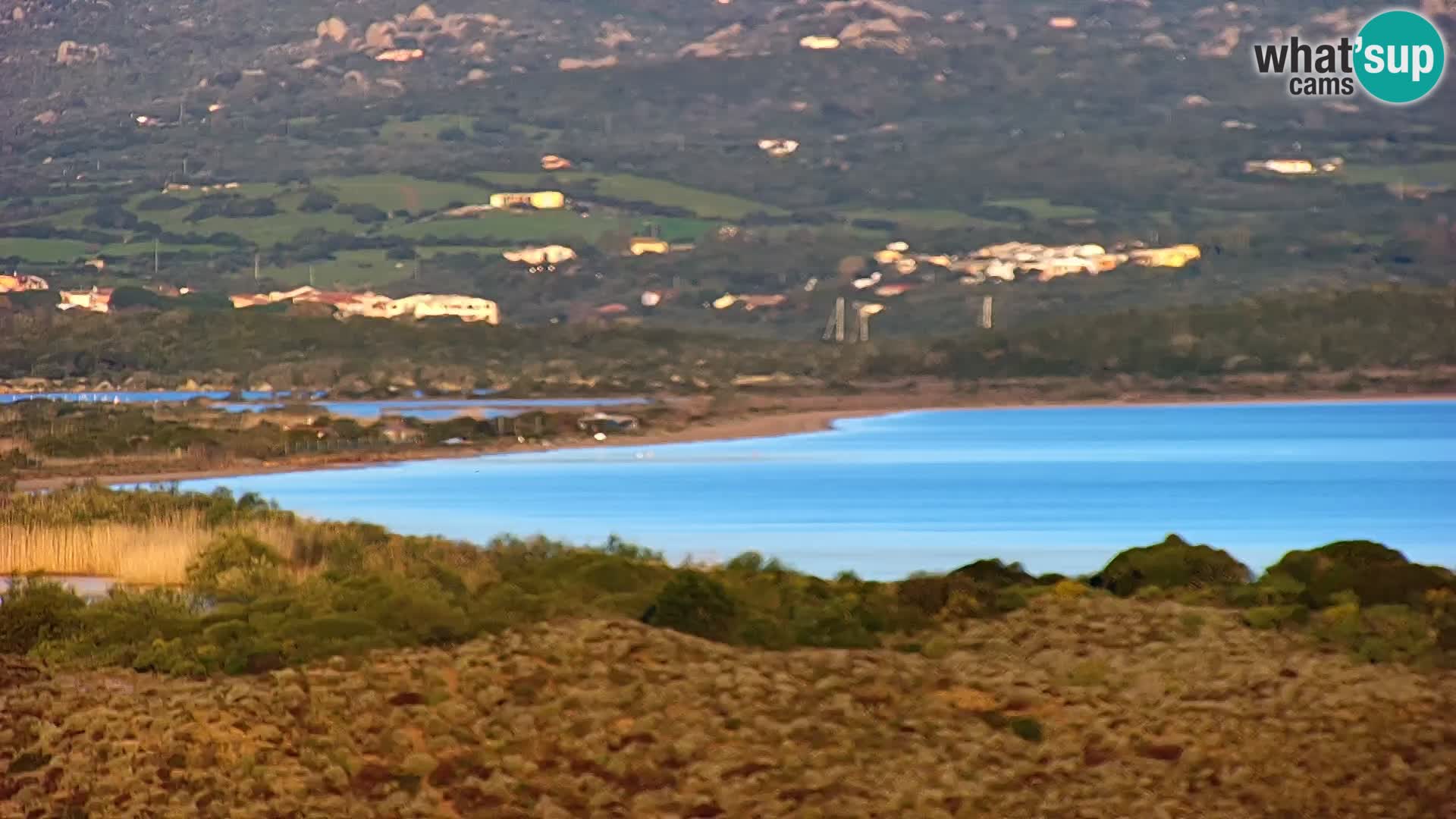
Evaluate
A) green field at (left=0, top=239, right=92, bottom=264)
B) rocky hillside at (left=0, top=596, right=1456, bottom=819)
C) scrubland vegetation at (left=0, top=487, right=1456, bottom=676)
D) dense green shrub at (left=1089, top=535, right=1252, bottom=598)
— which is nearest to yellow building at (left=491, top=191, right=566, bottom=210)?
green field at (left=0, top=239, right=92, bottom=264)

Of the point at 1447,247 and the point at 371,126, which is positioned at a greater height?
the point at 371,126

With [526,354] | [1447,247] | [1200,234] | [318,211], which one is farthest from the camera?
[318,211]

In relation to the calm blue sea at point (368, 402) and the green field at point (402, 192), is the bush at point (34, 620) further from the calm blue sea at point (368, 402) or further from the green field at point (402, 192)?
the green field at point (402, 192)

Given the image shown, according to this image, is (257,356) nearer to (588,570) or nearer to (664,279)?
(664,279)

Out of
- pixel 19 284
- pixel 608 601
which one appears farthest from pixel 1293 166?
pixel 608 601

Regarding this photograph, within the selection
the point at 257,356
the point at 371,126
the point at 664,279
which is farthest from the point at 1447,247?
the point at 371,126

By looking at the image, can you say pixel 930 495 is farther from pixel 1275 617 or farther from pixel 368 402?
pixel 368 402

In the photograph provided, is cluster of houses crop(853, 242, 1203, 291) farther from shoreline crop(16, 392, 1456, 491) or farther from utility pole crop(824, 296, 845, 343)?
shoreline crop(16, 392, 1456, 491)
